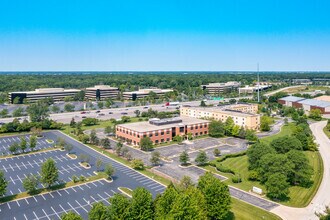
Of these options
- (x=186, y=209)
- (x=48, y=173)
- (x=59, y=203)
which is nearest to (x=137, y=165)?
(x=48, y=173)

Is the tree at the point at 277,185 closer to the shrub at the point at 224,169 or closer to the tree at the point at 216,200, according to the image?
the tree at the point at 216,200

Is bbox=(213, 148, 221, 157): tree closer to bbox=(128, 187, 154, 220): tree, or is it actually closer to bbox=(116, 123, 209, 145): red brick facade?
bbox=(116, 123, 209, 145): red brick facade

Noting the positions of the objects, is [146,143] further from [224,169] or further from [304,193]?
[304,193]

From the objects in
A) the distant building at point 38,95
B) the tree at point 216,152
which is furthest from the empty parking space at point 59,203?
the distant building at point 38,95

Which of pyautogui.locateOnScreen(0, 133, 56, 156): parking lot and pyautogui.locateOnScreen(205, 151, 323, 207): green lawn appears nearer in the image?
pyautogui.locateOnScreen(205, 151, 323, 207): green lawn

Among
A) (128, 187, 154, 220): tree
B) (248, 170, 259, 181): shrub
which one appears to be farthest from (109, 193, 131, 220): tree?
(248, 170, 259, 181): shrub

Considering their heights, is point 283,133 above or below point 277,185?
below
